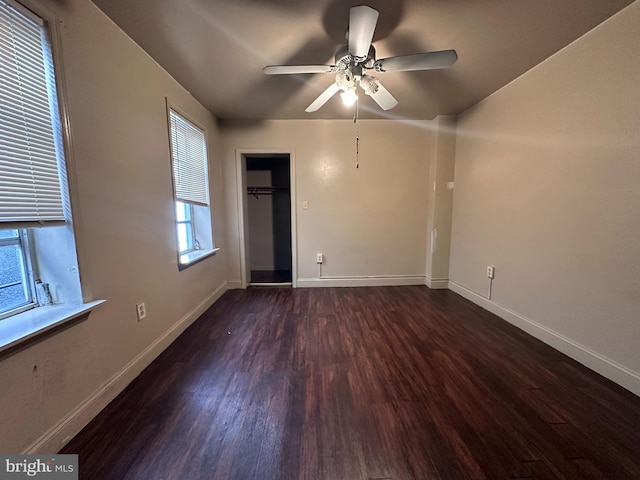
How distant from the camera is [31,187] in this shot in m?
1.11

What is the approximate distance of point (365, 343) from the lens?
6.84ft

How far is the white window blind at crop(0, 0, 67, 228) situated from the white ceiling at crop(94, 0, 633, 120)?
1.79 ft

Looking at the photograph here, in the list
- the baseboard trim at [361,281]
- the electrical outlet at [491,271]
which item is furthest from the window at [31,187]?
the electrical outlet at [491,271]

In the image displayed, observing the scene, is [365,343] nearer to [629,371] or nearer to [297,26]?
[629,371]

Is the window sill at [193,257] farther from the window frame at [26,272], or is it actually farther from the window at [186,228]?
the window frame at [26,272]

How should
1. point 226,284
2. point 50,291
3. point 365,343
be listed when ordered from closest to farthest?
point 50,291 < point 365,343 < point 226,284

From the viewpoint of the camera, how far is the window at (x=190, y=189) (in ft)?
7.45

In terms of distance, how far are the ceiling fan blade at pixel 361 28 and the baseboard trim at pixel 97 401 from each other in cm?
250

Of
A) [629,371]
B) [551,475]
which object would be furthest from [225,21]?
[629,371]

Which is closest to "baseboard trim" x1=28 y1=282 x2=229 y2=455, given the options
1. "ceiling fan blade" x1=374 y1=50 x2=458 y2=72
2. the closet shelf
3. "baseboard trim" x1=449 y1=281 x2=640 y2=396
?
"ceiling fan blade" x1=374 y1=50 x2=458 y2=72

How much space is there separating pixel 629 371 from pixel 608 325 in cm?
28

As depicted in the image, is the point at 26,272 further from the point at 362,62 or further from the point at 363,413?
the point at 362,62

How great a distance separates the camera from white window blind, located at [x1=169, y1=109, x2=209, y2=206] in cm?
225

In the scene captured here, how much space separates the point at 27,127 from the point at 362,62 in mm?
1912
